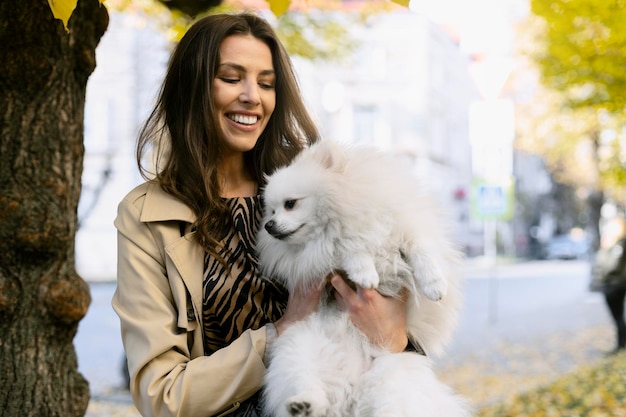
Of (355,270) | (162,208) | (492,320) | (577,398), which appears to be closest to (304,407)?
(355,270)

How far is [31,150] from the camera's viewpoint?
263 cm

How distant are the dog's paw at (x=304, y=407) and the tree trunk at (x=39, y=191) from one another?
1146mm

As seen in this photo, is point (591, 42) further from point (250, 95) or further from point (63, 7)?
point (63, 7)

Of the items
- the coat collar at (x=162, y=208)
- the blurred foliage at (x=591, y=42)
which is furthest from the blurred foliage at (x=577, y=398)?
the coat collar at (x=162, y=208)

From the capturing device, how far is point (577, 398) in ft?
22.0

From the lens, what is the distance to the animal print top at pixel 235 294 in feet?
7.55

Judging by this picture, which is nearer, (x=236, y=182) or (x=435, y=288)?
(x=435, y=288)

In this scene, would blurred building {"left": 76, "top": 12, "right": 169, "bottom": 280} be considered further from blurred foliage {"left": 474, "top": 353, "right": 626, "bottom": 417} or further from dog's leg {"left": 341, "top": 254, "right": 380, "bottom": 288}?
dog's leg {"left": 341, "top": 254, "right": 380, "bottom": 288}

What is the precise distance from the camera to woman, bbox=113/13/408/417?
2141 mm

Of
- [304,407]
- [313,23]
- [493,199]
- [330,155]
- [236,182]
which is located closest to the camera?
[304,407]

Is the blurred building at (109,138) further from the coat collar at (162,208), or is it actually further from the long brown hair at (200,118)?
the coat collar at (162,208)

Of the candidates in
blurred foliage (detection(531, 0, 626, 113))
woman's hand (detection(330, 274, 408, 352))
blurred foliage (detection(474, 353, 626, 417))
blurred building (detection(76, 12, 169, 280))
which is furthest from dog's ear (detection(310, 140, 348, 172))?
blurred building (detection(76, 12, 169, 280))

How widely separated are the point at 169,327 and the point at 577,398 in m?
5.57

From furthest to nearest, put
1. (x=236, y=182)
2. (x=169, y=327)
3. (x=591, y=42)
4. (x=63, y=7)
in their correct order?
1. (x=591, y=42)
2. (x=236, y=182)
3. (x=169, y=327)
4. (x=63, y=7)
